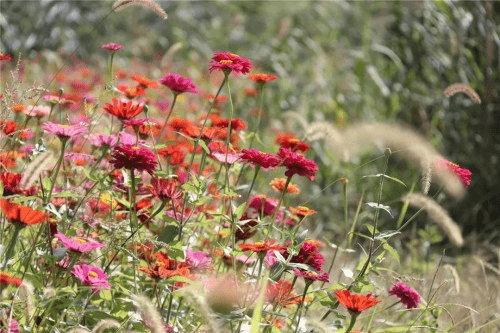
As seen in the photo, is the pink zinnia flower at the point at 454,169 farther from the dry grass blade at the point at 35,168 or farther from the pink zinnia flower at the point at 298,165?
the dry grass blade at the point at 35,168

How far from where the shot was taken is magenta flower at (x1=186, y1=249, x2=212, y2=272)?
7.46ft

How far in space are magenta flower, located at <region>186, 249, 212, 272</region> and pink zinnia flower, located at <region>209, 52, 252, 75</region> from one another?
50 cm

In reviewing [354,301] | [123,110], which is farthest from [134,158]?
[354,301]

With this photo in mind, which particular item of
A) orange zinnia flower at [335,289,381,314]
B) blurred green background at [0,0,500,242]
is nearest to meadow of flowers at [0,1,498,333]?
Result: orange zinnia flower at [335,289,381,314]

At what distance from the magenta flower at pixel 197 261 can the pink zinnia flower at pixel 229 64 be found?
1.65 feet

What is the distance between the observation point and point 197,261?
2277 millimetres

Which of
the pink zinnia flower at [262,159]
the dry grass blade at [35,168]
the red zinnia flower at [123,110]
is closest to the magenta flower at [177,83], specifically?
the red zinnia flower at [123,110]

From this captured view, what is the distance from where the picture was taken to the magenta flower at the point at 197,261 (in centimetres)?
227

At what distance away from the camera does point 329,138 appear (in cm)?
246

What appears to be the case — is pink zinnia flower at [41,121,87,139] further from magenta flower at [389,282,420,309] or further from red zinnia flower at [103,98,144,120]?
magenta flower at [389,282,420,309]

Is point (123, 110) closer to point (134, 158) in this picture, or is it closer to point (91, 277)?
point (134, 158)

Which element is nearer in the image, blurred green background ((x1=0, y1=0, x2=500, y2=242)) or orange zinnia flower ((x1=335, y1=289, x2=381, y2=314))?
orange zinnia flower ((x1=335, y1=289, x2=381, y2=314))

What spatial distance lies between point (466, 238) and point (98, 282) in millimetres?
3437

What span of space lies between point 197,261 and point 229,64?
540mm
